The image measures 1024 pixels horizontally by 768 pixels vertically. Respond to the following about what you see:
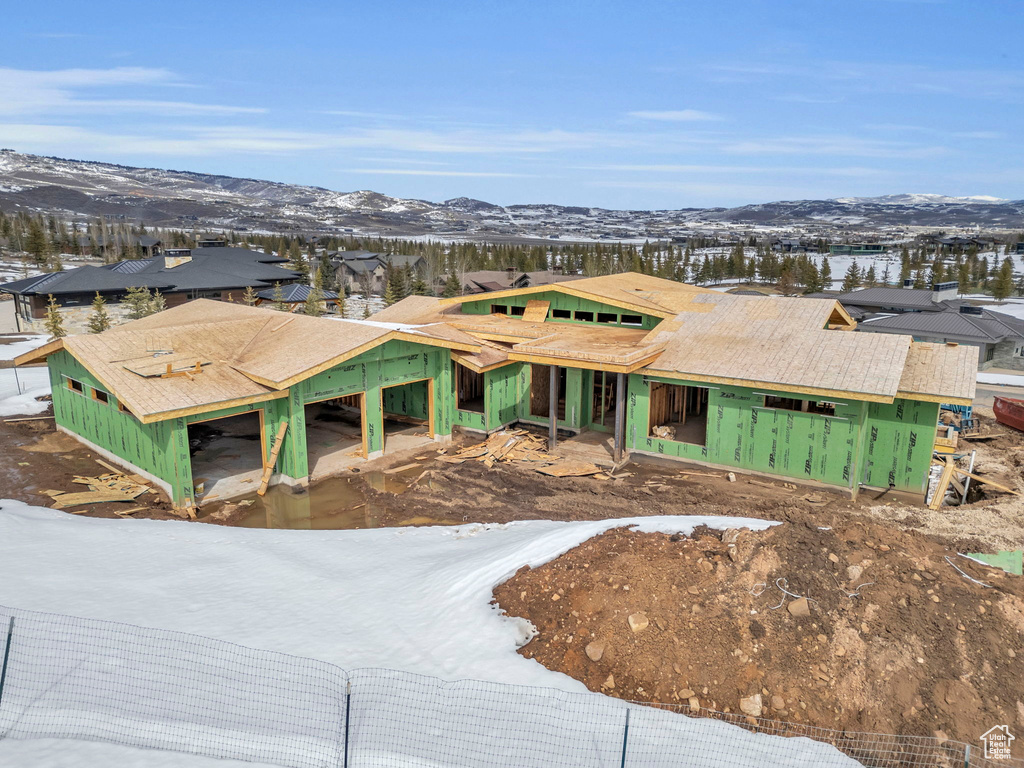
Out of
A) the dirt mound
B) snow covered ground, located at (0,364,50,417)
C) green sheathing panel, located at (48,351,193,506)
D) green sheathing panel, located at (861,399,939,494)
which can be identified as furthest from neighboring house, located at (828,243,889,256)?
green sheathing panel, located at (48,351,193,506)

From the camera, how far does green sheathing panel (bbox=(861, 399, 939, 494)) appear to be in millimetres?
16531

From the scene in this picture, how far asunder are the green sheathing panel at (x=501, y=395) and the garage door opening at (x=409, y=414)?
5.92 ft

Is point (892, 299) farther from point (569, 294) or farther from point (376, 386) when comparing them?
point (376, 386)

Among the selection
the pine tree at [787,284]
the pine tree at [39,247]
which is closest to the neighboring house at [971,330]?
the pine tree at [787,284]

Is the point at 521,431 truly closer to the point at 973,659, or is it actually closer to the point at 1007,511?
the point at 1007,511

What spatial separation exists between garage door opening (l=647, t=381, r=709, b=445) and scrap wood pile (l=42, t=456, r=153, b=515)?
44.7 feet

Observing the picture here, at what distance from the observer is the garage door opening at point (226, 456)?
17.0 meters

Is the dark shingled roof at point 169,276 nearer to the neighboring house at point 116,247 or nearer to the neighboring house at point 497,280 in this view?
the neighboring house at point 497,280

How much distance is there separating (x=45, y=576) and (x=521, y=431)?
13.5 meters

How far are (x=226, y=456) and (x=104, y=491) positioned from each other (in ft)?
11.7

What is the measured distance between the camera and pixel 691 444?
18.7 metres

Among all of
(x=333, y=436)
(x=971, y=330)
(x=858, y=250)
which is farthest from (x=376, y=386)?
(x=858, y=250)

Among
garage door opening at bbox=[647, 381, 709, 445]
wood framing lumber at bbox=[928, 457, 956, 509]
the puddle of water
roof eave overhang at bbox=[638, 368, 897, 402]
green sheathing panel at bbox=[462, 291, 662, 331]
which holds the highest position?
green sheathing panel at bbox=[462, 291, 662, 331]

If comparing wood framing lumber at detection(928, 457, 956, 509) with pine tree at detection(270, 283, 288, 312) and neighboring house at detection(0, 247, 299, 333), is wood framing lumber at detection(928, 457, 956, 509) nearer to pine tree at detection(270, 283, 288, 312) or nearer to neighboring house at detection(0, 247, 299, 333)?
pine tree at detection(270, 283, 288, 312)
